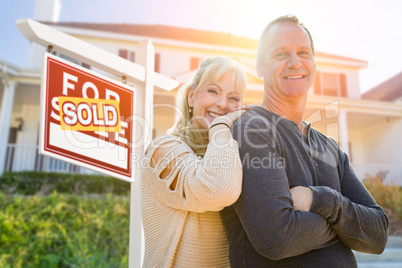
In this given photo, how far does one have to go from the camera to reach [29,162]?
12.5 m

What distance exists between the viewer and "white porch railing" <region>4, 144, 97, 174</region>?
40.2 feet

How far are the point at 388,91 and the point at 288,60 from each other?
1978 cm

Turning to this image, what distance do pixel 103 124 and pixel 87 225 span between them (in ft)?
17.7

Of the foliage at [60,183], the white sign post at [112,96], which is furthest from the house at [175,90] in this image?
the white sign post at [112,96]

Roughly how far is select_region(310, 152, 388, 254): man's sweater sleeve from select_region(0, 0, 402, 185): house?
1041cm

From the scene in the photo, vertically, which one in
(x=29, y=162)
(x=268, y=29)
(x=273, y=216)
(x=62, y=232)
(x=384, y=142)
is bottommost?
(x=62, y=232)

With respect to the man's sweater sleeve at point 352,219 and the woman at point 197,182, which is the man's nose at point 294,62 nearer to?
the woman at point 197,182

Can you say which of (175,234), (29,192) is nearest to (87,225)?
(29,192)

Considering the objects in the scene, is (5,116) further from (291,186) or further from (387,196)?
(291,186)

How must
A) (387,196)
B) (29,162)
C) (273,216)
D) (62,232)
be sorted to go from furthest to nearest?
1. (29,162)
2. (387,196)
3. (62,232)
4. (273,216)

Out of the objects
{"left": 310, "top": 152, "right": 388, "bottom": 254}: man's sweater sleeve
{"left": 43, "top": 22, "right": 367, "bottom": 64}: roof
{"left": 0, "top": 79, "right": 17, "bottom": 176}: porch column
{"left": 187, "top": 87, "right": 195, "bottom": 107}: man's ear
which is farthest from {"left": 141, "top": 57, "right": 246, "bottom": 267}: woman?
{"left": 43, "top": 22, "right": 367, "bottom": 64}: roof

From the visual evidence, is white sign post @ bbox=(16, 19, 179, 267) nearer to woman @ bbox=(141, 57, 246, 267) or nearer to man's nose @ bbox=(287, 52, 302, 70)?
woman @ bbox=(141, 57, 246, 267)

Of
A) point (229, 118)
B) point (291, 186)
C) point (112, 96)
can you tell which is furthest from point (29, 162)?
point (291, 186)

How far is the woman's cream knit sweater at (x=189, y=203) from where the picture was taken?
1592 millimetres
